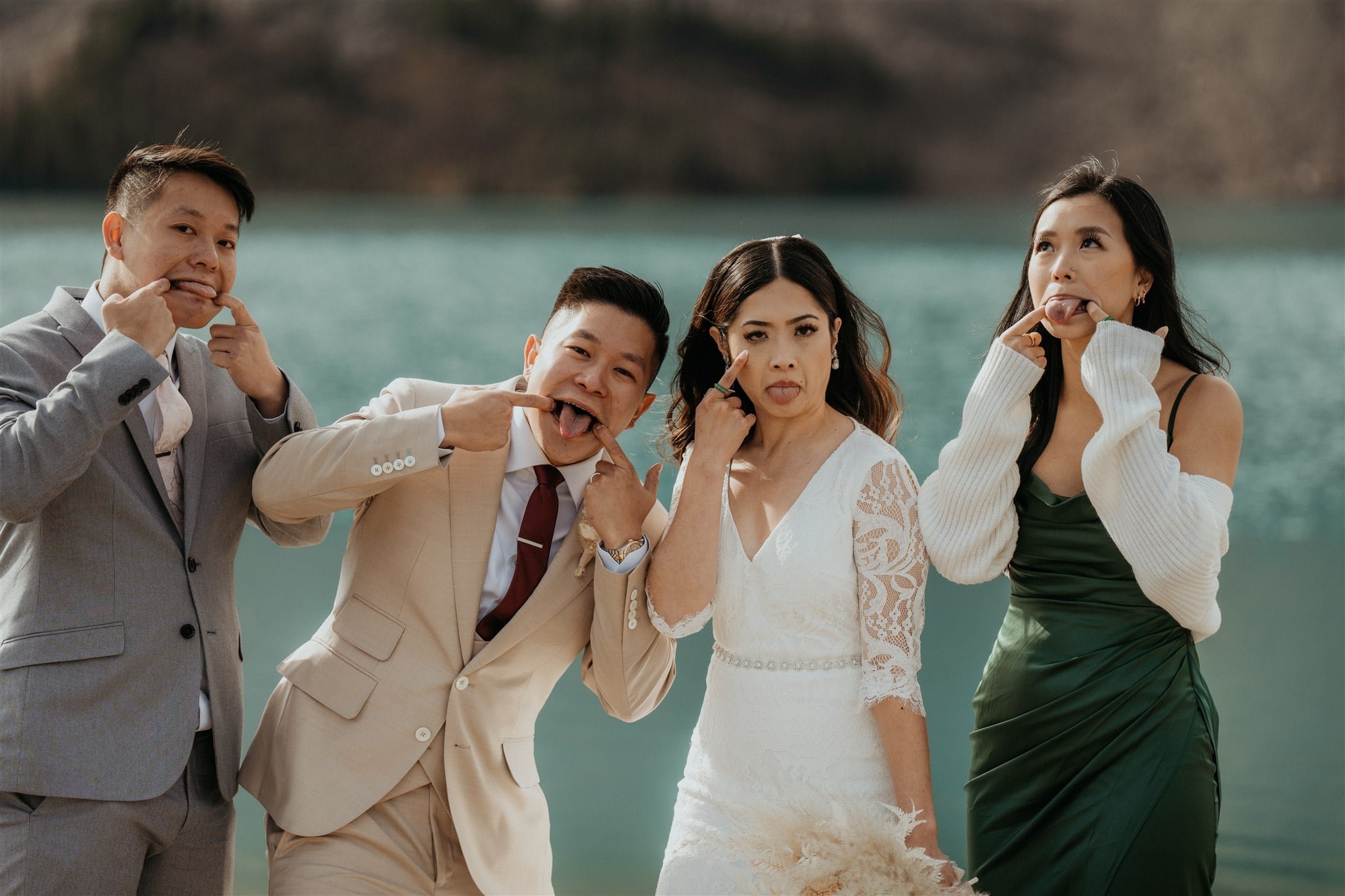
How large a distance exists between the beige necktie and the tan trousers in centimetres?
72

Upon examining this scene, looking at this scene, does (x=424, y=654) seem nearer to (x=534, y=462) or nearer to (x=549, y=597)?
(x=549, y=597)

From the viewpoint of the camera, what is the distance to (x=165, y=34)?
4116cm

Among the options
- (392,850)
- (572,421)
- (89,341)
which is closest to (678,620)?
(572,421)

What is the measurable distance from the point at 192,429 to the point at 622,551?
38.1 inches

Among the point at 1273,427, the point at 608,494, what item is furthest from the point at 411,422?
the point at 1273,427

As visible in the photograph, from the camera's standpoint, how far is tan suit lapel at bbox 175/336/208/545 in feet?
8.62

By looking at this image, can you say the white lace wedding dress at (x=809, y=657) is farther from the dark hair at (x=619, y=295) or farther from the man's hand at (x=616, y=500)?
the dark hair at (x=619, y=295)

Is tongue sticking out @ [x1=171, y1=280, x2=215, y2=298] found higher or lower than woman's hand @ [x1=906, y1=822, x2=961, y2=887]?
higher

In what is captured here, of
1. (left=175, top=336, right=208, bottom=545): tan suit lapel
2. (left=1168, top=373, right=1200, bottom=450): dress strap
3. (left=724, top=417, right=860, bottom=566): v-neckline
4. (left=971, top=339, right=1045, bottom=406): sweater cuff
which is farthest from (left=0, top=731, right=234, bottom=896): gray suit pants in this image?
(left=1168, top=373, right=1200, bottom=450): dress strap

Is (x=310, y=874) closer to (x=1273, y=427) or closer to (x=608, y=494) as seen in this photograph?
(x=608, y=494)

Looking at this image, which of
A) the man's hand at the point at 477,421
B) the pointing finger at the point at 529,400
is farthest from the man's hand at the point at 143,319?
the pointing finger at the point at 529,400

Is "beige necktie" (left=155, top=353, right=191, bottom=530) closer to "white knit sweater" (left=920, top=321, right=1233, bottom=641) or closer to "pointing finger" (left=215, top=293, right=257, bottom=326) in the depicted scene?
"pointing finger" (left=215, top=293, right=257, bottom=326)

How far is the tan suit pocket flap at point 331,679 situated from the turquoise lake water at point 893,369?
3.27 ft

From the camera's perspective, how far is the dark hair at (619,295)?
2883 millimetres
